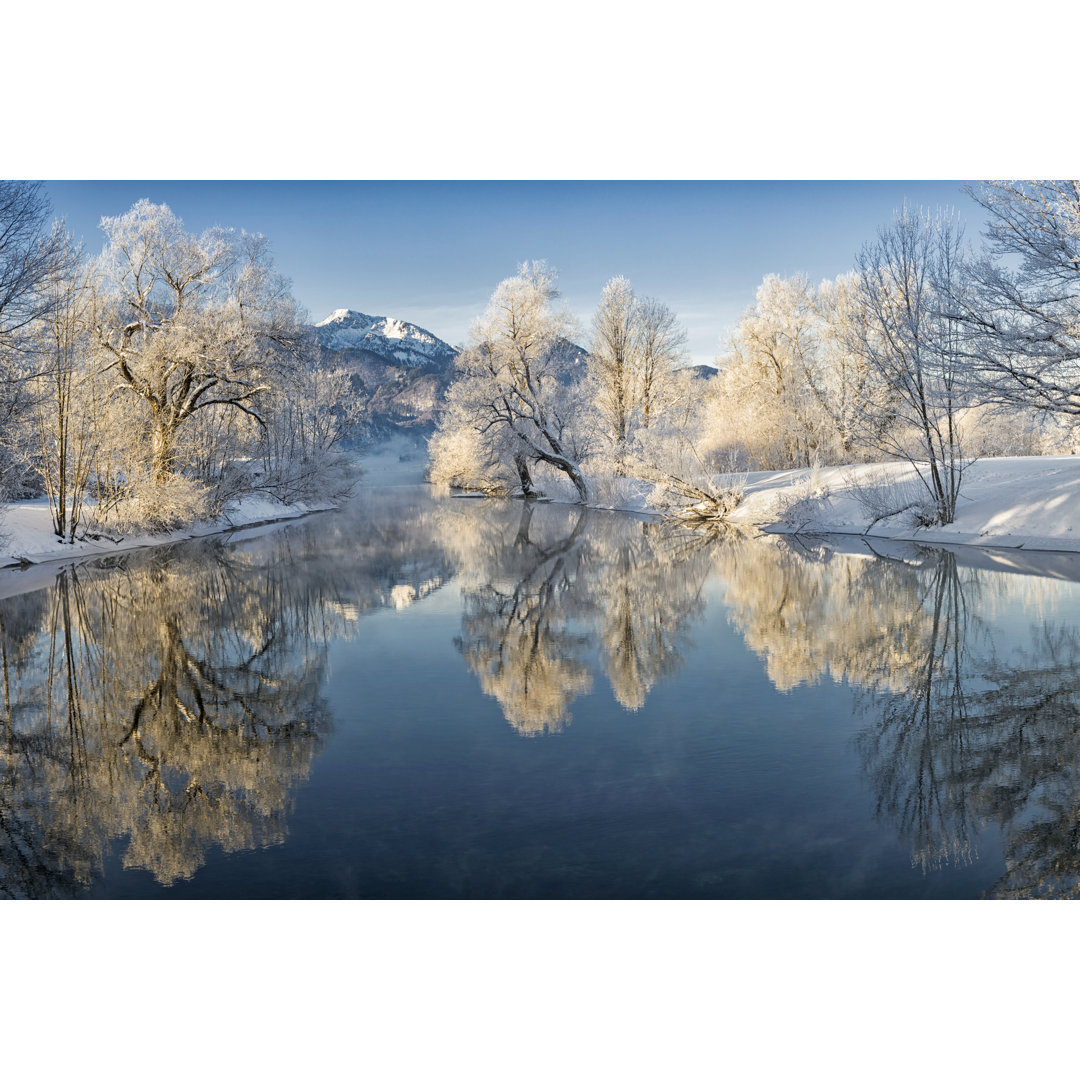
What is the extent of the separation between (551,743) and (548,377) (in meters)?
33.7

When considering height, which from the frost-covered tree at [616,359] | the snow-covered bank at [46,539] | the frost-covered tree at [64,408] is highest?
the frost-covered tree at [616,359]

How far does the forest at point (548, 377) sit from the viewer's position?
50.8 feet

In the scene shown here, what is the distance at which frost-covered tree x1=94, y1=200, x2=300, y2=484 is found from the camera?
76.5 feet

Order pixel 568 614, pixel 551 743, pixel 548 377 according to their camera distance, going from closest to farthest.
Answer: pixel 551 743 → pixel 568 614 → pixel 548 377

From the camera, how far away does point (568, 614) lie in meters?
10.8

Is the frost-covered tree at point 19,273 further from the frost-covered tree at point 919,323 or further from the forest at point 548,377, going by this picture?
the frost-covered tree at point 919,323

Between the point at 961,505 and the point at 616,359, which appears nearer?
the point at 961,505

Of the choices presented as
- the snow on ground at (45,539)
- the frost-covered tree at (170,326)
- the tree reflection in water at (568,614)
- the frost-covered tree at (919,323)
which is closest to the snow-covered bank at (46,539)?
the snow on ground at (45,539)

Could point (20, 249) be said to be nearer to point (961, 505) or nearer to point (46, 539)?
point (46, 539)

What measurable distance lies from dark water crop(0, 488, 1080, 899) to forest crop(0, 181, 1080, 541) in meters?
6.43

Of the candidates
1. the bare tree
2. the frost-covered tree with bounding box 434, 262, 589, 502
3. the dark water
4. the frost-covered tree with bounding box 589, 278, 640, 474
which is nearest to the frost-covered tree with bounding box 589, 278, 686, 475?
the frost-covered tree with bounding box 589, 278, 640, 474

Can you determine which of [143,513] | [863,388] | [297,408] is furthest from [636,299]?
[143,513]

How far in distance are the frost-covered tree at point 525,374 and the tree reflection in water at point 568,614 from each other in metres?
17.1

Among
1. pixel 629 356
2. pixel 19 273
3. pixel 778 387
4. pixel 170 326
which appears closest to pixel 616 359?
pixel 629 356
